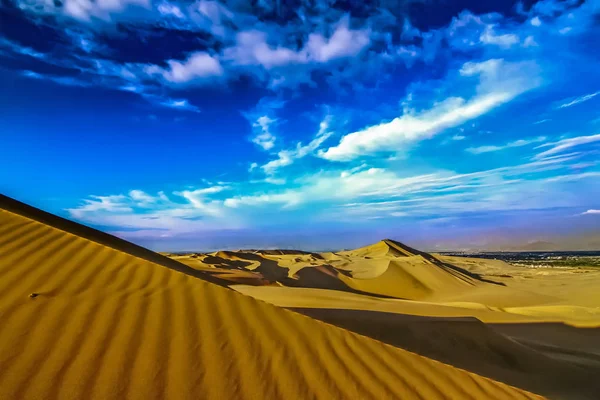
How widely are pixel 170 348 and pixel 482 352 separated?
4.90 meters

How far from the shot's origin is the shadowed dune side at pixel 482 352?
4754 millimetres

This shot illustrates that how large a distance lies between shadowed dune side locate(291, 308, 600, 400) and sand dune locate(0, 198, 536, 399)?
5.47ft

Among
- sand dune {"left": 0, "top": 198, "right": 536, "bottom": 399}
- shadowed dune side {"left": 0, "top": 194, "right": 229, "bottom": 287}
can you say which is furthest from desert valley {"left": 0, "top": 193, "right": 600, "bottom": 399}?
shadowed dune side {"left": 0, "top": 194, "right": 229, "bottom": 287}

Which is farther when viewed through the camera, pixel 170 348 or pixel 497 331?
pixel 497 331

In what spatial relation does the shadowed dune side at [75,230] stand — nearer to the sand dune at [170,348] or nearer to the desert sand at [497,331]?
the sand dune at [170,348]

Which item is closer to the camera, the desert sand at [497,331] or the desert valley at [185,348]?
the desert valley at [185,348]

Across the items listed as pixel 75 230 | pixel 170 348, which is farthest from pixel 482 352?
pixel 75 230

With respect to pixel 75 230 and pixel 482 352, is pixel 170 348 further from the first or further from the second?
pixel 75 230

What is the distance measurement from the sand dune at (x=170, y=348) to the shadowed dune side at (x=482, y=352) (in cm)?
167

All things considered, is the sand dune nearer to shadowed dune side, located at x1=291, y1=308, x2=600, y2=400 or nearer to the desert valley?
the desert valley

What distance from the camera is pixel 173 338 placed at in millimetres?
3238

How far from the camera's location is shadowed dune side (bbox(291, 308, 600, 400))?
15.6ft

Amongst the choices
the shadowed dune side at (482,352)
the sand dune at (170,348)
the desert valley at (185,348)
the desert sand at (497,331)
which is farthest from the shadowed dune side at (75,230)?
the shadowed dune side at (482,352)

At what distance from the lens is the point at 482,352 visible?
5805mm
